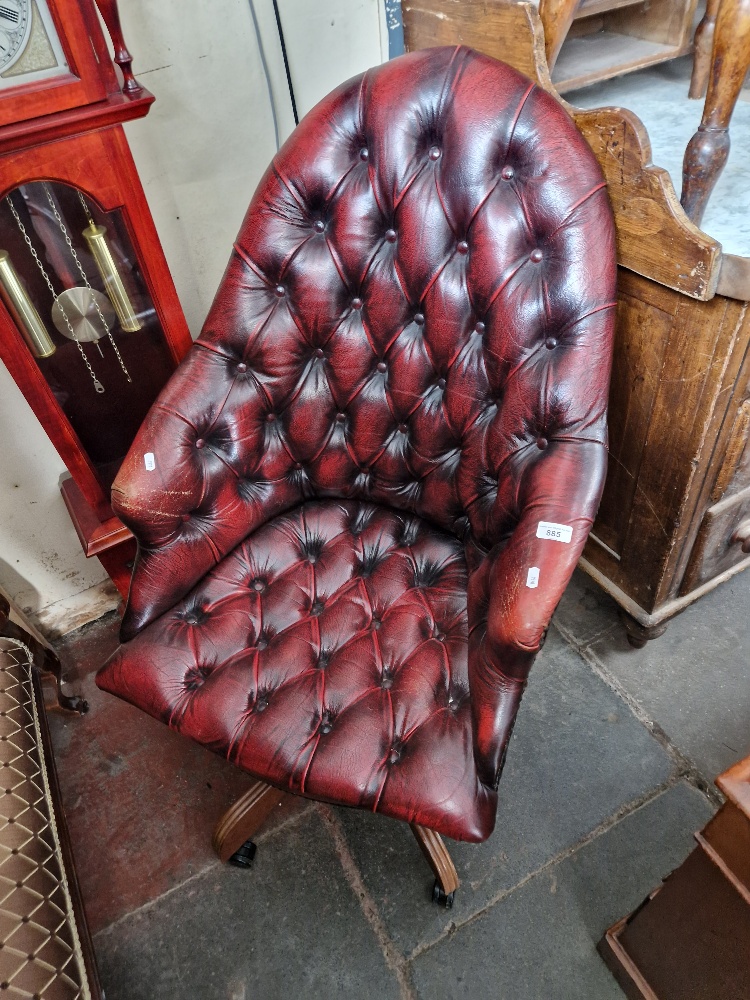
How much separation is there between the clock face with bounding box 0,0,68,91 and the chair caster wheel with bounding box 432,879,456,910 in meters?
1.49

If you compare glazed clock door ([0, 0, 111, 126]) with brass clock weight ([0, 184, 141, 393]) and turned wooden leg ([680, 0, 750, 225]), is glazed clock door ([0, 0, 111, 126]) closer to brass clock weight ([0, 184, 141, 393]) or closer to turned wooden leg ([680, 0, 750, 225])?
brass clock weight ([0, 184, 141, 393])

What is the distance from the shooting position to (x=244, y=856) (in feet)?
4.53

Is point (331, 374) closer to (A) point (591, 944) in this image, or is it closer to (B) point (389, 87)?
(B) point (389, 87)

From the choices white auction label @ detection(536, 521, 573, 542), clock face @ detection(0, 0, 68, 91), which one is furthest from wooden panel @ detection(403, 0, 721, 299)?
clock face @ detection(0, 0, 68, 91)

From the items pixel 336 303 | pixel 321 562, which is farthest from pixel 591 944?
pixel 336 303

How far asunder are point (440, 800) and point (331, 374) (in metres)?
0.75

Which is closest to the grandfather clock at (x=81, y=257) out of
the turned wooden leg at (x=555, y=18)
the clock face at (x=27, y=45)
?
the clock face at (x=27, y=45)

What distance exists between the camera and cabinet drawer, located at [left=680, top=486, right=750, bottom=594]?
140 cm

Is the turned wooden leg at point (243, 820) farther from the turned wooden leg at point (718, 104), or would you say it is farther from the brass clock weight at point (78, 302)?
the turned wooden leg at point (718, 104)

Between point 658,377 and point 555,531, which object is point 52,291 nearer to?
point 555,531

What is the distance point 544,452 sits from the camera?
3.42 feet

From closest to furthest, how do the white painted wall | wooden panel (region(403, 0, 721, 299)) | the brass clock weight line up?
wooden panel (region(403, 0, 721, 299)) < the brass clock weight < the white painted wall

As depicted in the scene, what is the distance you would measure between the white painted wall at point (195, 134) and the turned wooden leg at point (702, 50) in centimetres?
68

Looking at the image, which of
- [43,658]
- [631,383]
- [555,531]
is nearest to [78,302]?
[43,658]
